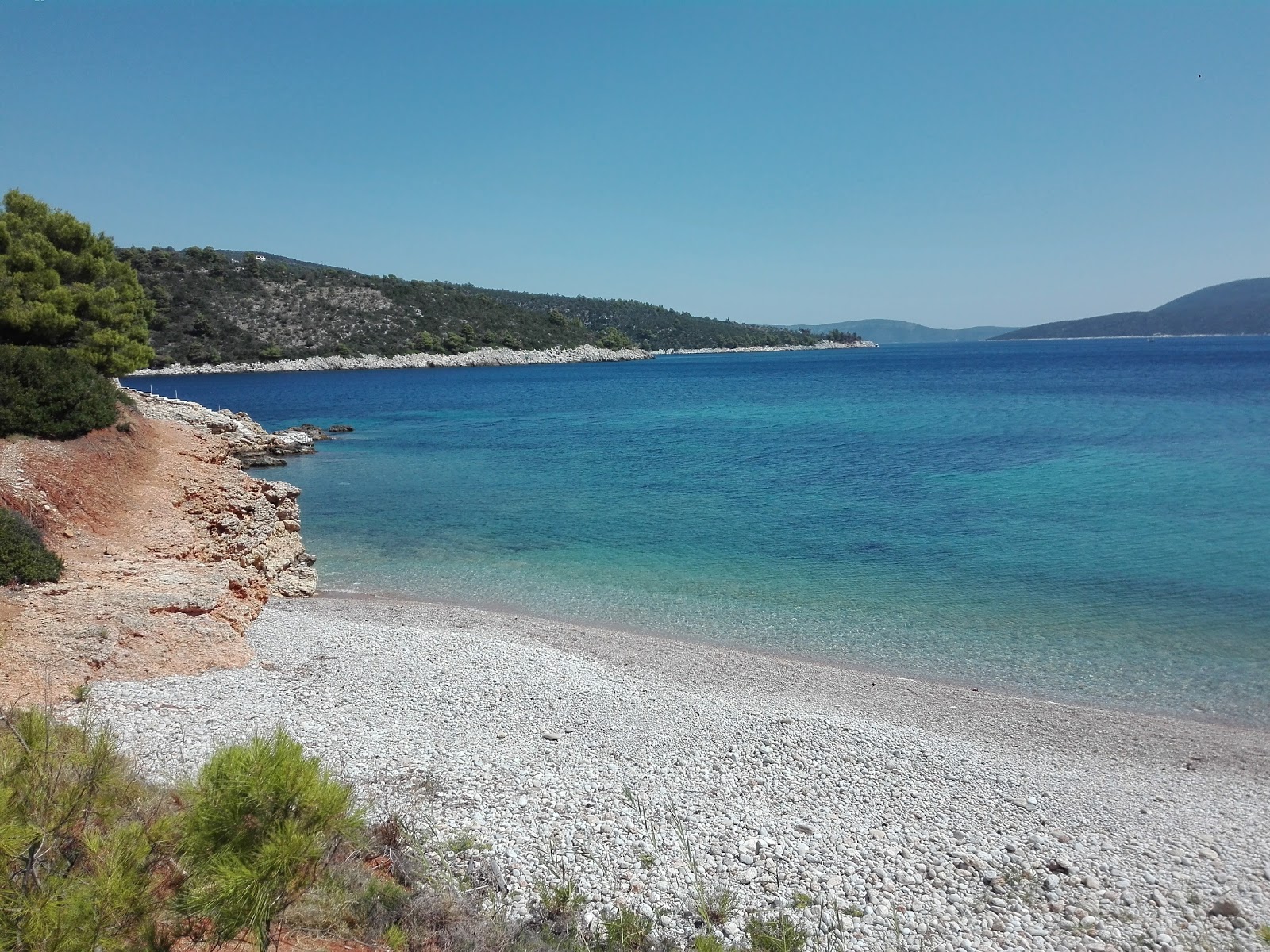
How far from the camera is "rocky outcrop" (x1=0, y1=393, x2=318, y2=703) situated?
881 centimetres

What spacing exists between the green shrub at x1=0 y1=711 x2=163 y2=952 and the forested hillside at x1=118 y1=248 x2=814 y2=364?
315ft

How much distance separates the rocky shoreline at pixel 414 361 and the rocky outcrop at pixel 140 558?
206 feet

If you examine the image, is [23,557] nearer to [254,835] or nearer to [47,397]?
[47,397]

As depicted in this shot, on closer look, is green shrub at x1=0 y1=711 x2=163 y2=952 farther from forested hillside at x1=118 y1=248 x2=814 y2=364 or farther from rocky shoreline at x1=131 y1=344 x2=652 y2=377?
forested hillside at x1=118 y1=248 x2=814 y2=364

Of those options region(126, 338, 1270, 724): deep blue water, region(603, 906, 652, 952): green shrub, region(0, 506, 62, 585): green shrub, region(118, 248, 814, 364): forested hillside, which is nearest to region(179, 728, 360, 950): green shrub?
region(603, 906, 652, 952): green shrub

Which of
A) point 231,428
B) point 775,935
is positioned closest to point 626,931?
point 775,935

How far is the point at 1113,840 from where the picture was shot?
6.89m

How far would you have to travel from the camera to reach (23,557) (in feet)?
33.9

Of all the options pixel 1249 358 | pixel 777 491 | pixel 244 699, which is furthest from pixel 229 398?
pixel 1249 358

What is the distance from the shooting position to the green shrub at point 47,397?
16.2m

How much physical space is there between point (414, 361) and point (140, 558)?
94.7 meters

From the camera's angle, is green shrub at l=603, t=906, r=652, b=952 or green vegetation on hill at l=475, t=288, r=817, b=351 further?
green vegetation on hill at l=475, t=288, r=817, b=351

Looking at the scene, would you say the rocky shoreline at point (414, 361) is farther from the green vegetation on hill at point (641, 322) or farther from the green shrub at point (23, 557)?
the green shrub at point (23, 557)

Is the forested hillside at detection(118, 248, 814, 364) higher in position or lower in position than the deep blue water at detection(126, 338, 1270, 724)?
higher
